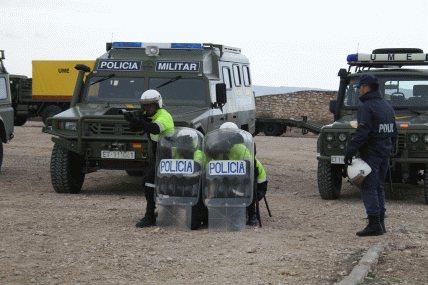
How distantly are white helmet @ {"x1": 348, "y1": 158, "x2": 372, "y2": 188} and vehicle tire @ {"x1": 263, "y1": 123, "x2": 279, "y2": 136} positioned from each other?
64.3ft

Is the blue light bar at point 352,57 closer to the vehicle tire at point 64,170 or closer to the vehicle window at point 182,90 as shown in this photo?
the vehicle window at point 182,90

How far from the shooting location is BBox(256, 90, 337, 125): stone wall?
101 feet

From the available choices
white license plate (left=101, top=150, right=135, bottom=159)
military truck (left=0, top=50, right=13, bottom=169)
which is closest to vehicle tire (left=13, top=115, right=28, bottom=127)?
military truck (left=0, top=50, right=13, bottom=169)

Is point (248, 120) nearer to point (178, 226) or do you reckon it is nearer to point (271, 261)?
point (178, 226)

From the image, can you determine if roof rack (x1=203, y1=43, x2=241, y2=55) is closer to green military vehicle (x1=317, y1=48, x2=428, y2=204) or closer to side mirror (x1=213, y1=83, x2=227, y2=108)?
side mirror (x1=213, y1=83, x2=227, y2=108)

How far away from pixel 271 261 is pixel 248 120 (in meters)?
7.45

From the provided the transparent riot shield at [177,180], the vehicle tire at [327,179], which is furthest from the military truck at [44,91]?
the transparent riot shield at [177,180]

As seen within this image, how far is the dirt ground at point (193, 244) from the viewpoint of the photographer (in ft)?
15.6

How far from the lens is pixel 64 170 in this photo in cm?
893

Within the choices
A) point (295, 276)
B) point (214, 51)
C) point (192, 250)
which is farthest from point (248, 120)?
point (295, 276)

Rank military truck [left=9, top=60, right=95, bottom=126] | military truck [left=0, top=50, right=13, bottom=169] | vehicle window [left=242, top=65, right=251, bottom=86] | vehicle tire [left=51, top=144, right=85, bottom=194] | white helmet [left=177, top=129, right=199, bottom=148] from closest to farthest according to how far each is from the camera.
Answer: white helmet [left=177, top=129, right=199, bottom=148], vehicle tire [left=51, top=144, right=85, bottom=194], military truck [left=0, top=50, right=13, bottom=169], vehicle window [left=242, top=65, right=251, bottom=86], military truck [left=9, top=60, right=95, bottom=126]

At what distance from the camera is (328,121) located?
1195 inches

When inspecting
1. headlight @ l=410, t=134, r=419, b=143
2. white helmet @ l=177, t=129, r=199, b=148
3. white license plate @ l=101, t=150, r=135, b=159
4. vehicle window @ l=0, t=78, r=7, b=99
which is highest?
vehicle window @ l=0, t=78, r=7, b=99

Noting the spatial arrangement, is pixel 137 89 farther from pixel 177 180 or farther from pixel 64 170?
pixel 177 180
